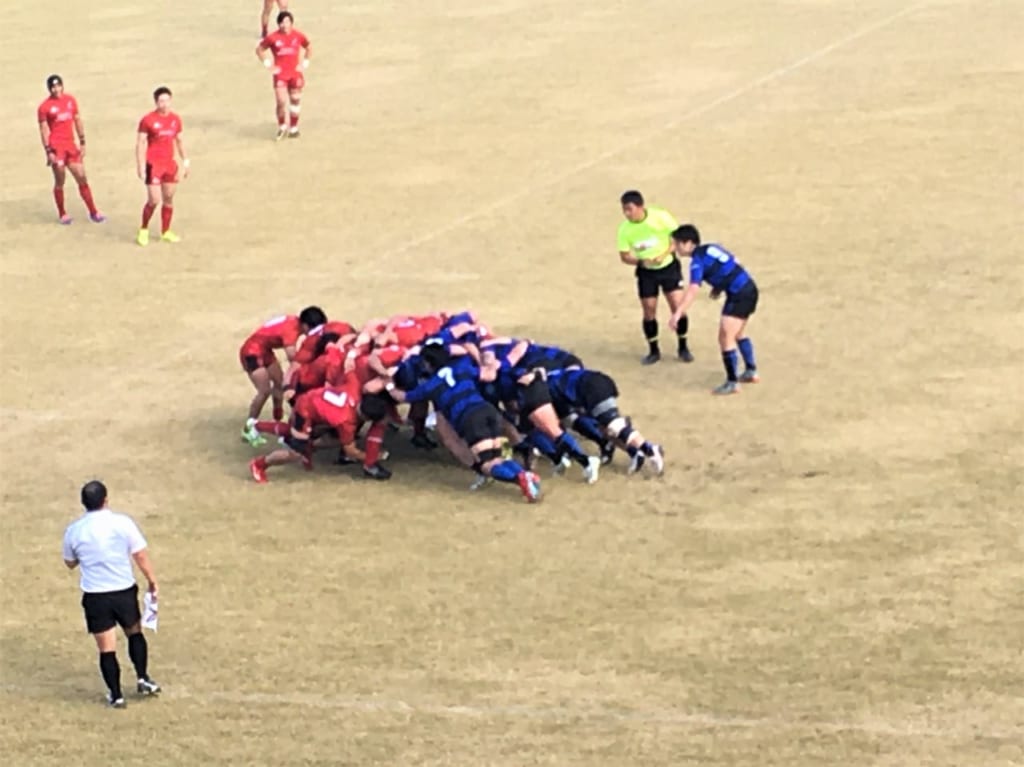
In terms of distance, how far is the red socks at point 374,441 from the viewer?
58.0 feet

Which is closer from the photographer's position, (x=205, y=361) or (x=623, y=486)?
(x=623, y=486)

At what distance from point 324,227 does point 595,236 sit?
407 cm

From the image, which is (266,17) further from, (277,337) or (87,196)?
(277,337)

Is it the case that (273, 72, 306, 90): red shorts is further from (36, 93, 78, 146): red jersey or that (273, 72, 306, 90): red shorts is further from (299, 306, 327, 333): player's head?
(299, 306, 327, 333): player's head

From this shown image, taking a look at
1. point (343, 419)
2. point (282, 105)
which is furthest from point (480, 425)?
point (282, 105)

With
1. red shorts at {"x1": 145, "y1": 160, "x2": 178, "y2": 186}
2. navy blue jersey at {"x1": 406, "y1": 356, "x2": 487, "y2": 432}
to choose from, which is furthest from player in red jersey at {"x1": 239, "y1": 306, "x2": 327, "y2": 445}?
red shorts at {"x1": 145, "y1": 160, "x2": 178, "y2": 186}

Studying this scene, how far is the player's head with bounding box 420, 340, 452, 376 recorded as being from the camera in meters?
17.5

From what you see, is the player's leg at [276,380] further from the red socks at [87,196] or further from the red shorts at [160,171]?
the red socks at [87,196]

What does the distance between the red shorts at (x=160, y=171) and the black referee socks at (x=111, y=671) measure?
46.5 feet

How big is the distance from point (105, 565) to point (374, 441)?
494cm

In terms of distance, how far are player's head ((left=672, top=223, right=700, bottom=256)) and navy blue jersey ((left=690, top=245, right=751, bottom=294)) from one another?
0.42 feet

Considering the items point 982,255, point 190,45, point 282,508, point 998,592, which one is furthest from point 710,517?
point 190,45

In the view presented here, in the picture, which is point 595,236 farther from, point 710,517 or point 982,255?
point 710,517

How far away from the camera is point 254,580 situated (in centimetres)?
1563
